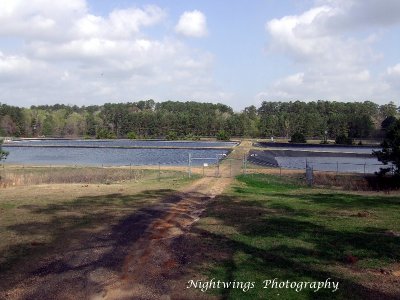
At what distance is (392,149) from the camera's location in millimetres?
36031

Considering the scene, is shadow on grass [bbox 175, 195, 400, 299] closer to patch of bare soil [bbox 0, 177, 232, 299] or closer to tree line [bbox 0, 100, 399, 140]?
patch of bare soil [bbox 0, 177, 232, 299]

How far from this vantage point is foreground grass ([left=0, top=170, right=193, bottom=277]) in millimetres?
11570

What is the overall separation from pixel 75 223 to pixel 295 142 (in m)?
90.2

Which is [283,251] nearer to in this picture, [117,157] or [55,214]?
[55,214]

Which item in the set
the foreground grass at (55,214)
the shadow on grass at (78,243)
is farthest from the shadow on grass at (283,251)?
the foreground grass at (55,214)

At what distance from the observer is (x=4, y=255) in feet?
35.2

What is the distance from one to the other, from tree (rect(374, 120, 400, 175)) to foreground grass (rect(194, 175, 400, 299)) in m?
18.8

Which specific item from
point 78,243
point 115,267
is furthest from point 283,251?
point 78,243

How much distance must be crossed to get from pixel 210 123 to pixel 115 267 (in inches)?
5318

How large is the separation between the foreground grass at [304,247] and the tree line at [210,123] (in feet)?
337

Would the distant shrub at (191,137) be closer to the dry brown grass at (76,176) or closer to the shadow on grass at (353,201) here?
the dry brown grass at (76,176)

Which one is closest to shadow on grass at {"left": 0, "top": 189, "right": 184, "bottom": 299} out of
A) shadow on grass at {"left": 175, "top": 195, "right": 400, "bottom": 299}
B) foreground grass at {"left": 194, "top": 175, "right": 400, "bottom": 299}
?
shadow on grass at {"left": 175, "top": 195, "right": 400, "bottom": 299}

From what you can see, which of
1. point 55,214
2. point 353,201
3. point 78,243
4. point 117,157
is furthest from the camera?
point 117,157

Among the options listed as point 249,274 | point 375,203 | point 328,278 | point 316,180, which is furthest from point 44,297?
point 316,180
